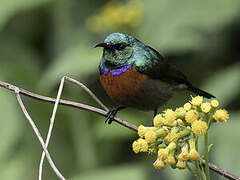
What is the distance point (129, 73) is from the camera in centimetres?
357

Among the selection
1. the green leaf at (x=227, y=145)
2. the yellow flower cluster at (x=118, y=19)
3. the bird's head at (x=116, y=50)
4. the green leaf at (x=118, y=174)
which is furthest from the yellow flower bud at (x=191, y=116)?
the yellow flower cluster at (x=118, y=19)

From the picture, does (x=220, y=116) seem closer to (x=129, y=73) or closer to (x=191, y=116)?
(x=191, y=116)

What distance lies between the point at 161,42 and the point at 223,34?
1.20 metres

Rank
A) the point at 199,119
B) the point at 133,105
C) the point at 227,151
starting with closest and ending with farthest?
1. the point at 199,119
2. the point at 133,105
3. the point at 227,151

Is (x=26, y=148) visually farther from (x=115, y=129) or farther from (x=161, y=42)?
(x=161, y=42)

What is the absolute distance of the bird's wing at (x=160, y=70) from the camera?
12.2 ft

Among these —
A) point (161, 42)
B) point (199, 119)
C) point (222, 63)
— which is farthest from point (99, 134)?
point (199, 119)

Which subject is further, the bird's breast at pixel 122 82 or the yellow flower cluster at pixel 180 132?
the bird's breast at pixel 122 82

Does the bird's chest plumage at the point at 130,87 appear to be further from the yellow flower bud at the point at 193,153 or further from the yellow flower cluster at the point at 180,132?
the yellow flower bud at the point at 193,153

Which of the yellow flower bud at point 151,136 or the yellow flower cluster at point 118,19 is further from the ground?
the yellow flower cluster at point 118,19

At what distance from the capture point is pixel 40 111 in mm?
5484

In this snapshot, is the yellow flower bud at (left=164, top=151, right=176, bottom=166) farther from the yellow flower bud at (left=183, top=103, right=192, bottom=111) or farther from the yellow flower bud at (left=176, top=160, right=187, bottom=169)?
the yellow flower bud at (left=183, top=103, right=192, bottom=111)

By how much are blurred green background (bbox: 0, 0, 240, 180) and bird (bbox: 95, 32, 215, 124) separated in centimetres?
68

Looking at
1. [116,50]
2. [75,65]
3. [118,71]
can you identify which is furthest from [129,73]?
[75,65]
